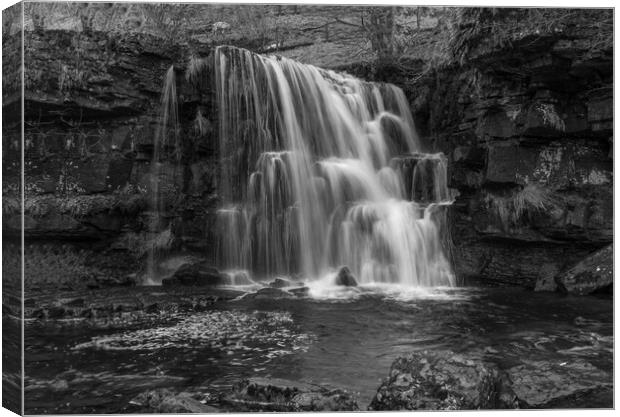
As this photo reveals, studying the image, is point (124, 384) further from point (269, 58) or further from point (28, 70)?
point (269, 58)

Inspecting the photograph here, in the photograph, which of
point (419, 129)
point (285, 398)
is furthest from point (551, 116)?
point (285, 398)

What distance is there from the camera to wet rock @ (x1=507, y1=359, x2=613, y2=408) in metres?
5.55

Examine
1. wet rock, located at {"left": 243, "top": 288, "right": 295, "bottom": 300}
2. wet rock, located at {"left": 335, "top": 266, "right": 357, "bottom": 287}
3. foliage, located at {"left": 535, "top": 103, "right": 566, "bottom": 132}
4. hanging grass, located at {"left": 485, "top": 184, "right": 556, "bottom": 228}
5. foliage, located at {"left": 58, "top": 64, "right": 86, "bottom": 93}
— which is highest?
foliage, located at {"left": 58, "top": 64, "right": 86, "bottom": 93}

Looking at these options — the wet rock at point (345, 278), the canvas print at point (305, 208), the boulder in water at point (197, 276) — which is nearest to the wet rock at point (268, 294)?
the canvas print at point (305, 208)

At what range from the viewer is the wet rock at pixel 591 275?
7.38m

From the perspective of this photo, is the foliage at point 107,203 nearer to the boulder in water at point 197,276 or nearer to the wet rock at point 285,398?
the boulder in water at point 197,276

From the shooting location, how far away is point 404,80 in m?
9.13

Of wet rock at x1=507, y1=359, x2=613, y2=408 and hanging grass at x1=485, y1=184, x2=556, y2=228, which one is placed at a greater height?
hanging grass at x1=485, y1=184, x2=556, y2=228

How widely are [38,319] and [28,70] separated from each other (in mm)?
2208

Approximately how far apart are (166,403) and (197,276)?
3353mm

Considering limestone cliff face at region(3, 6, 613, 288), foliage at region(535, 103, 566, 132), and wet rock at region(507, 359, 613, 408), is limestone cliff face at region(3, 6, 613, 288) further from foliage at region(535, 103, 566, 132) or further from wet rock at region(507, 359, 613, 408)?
wet rock at region(507, 359, 613, 408)

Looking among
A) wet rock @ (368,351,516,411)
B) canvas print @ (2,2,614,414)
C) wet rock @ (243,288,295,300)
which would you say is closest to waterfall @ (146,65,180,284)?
canvas print @ (2,2,614,414)

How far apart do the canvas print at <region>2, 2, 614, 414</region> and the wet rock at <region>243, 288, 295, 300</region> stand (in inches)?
1.3

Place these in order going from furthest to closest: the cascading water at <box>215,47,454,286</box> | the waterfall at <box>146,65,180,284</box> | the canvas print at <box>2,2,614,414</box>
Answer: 1. the cascading water at <box>215,47,454,286</box>
2. the waterfall at <box>146,65,180,284</box>
3. the canvas print at <box>2,2,614,414</box>
